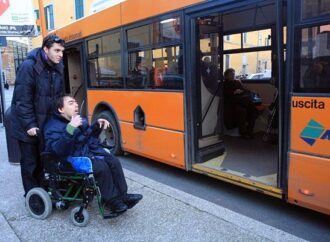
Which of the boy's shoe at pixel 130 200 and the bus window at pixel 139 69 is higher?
the bus window at pixel 139 69

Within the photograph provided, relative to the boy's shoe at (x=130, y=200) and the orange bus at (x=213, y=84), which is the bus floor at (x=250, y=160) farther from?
the boy's shoe at (x=130, y=200)

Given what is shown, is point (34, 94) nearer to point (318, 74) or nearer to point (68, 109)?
point (68, 109)

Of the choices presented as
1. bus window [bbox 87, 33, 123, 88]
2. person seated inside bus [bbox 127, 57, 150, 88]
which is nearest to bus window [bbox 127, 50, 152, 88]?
person seated inside bus [bbox 127, 57, 150, 88]

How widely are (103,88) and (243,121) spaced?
2.63 metres

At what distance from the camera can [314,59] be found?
311 centimetres

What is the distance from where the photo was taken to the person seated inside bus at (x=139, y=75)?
5.13 meters

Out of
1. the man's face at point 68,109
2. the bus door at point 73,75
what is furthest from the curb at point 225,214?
the bus door at point 73,75

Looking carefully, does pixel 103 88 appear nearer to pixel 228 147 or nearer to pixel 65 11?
pixel 228 147

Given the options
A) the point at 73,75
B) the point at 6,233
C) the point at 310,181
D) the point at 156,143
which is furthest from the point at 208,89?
the point at 73,75

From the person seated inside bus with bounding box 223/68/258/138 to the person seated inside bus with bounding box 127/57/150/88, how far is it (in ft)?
6.71

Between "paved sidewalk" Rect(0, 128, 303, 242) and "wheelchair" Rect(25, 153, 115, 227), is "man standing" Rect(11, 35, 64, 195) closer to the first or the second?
"wheelchair" Rect(25, 153, 115, 227)

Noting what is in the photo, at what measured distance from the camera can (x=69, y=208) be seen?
13.0 ft

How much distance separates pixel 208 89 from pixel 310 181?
80.8 inches

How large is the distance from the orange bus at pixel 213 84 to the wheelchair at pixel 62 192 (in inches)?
22.0
